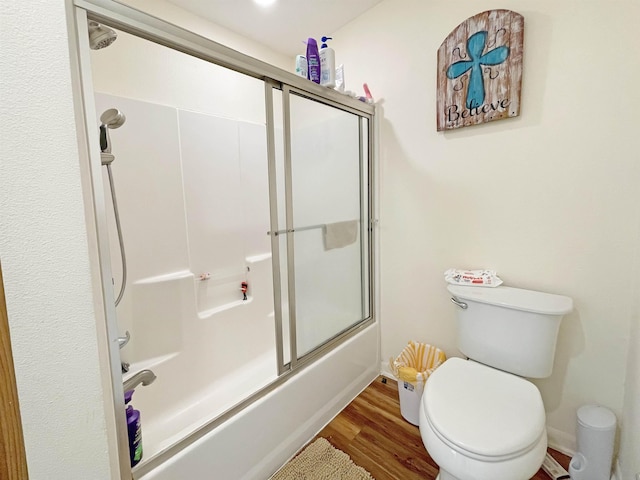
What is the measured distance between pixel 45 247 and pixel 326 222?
1279mm

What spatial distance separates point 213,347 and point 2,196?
163 cm

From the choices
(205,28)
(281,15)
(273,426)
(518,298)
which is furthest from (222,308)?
(281,15)

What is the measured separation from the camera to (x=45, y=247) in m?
0.57

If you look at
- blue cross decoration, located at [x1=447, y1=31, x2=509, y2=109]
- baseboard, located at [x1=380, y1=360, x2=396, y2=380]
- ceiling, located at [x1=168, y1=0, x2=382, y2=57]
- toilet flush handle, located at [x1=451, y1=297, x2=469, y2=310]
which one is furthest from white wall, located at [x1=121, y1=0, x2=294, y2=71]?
baseboard, located at [x1=380, y1=360, x2=396, y2=380]

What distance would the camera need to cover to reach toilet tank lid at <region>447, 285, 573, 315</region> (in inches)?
47.1

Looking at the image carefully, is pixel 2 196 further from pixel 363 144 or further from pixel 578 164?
pixel 578 164

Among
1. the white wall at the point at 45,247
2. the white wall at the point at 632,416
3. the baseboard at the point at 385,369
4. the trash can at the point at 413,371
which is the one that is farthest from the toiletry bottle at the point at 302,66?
the baseboard at the point at 385,369

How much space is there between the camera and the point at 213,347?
6.36ft

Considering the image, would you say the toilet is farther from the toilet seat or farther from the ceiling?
the ceiling

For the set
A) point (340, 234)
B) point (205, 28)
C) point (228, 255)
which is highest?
point (205, 28)

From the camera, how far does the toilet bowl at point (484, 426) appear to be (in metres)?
0.91

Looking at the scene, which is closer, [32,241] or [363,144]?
[32,241]

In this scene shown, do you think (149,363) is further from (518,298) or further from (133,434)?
(518,298)

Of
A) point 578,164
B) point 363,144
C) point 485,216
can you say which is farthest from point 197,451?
point 578,164
